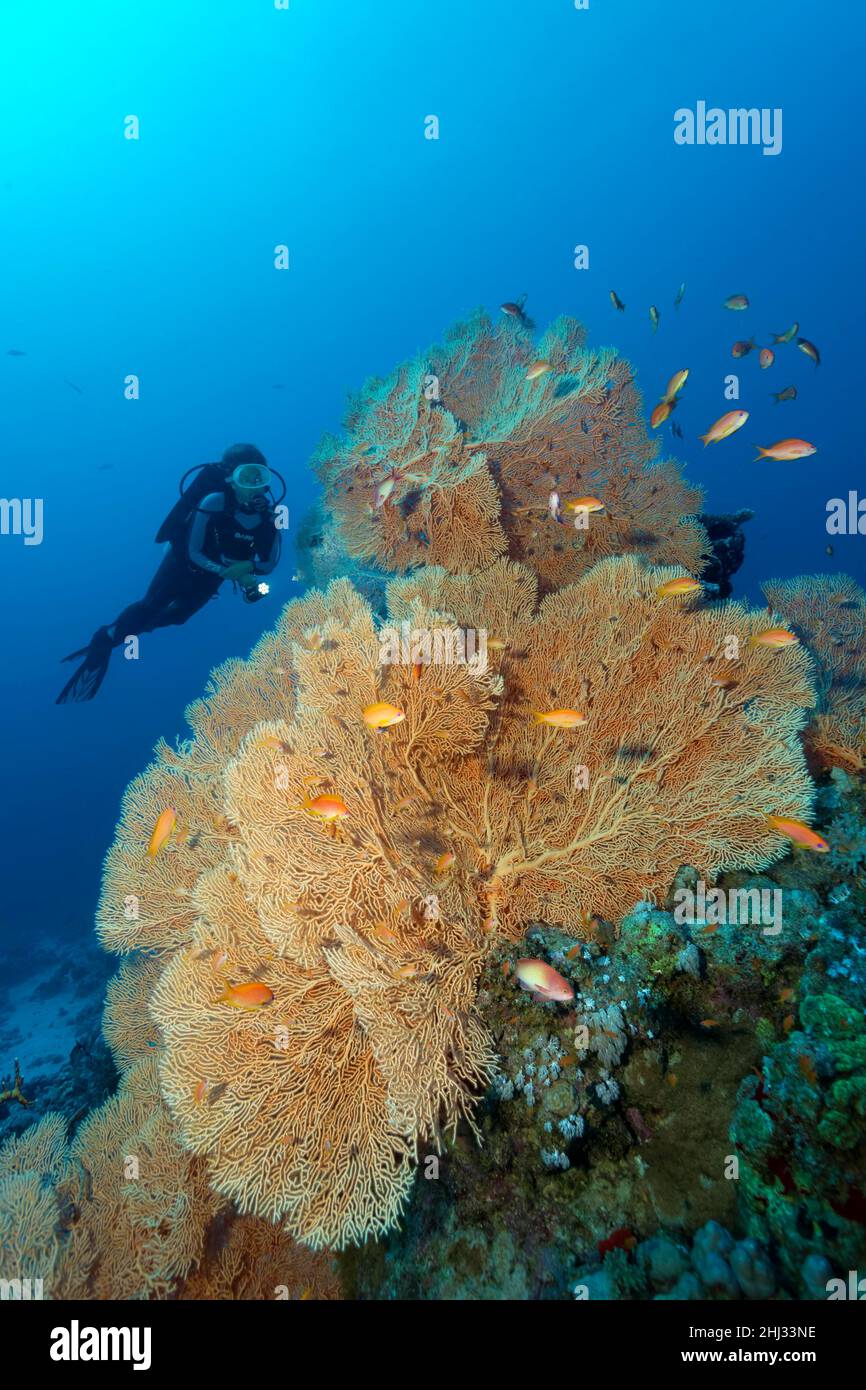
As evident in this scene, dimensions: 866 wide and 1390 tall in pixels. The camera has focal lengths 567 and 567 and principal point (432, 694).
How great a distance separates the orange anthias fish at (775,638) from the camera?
3.88 meters

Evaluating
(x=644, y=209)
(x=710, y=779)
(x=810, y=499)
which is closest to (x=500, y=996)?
(x=710, y=779)

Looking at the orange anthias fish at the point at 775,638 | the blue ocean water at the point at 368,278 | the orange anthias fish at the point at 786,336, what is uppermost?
the blue ocean water at the point at 368,278

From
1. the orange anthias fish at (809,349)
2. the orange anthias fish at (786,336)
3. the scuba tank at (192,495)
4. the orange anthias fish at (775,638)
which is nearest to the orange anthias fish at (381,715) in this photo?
the orange anthias fish at (775,638)

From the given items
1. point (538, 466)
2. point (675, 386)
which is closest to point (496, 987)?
point (538, 466)

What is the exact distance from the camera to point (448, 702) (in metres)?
3.56

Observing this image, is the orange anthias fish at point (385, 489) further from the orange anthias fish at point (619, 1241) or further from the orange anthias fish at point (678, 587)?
the orange anthias fish at point (619, 1241)

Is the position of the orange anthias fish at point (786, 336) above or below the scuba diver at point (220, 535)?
above

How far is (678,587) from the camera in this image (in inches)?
162

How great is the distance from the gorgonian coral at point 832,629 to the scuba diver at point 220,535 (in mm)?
6511

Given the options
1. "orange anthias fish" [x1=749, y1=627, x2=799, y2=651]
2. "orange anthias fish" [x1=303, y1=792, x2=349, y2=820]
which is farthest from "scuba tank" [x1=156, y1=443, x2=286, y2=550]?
"orange anthias fish" [x1=749, y1=627, x2=799, y2=651]

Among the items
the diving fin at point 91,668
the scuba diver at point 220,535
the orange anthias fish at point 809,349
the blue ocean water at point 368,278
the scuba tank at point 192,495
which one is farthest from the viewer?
the blue ocean water at point 368,278

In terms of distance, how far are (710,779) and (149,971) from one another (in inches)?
206
